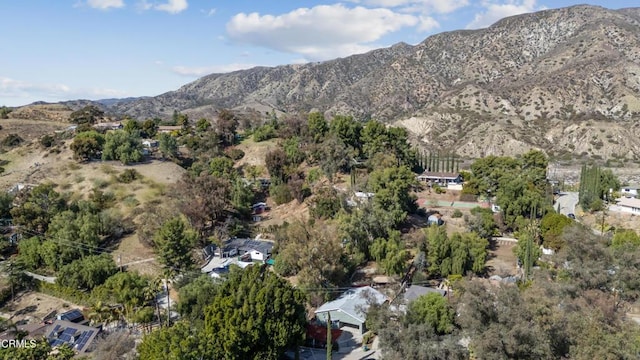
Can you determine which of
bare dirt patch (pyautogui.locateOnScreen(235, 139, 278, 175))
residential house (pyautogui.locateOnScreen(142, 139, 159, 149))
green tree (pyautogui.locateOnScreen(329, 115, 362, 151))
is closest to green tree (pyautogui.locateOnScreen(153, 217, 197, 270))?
bare dirt patch (pyautogui.locateOnScreen(235, 139, 278, 175))

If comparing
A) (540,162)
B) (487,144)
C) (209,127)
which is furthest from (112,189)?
(487,144)

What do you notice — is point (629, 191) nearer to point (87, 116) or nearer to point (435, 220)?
point (435, 220)

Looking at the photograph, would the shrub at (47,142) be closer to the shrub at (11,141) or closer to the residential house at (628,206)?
the shrub at (11,141)

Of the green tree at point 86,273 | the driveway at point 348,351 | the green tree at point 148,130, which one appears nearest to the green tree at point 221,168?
the green tree at point 148,130

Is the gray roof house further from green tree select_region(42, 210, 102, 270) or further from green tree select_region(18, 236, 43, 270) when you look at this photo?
green tree select_region(18, 236, 43, 270)

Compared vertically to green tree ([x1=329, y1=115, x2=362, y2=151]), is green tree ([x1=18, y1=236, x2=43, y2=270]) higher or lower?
lower
